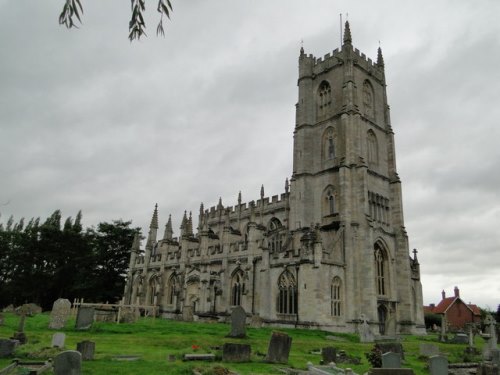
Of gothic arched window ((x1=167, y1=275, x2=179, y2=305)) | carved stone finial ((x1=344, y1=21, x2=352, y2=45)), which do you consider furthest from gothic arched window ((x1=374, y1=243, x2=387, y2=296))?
gothic arched window ((x1=167, y1=275, x2=179, y2=305))

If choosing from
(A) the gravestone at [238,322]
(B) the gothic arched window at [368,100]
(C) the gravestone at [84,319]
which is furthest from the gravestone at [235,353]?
(B) the gothic arched window at [368,100]

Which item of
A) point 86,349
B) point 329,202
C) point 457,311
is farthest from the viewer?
point 457,311

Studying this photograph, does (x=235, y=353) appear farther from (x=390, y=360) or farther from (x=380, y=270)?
(x=380, y=270)

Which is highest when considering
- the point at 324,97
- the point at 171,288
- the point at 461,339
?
the point at 324,97

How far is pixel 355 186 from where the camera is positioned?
3516 cm

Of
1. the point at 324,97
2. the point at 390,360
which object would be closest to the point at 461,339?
the point at 390,360

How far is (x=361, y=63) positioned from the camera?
41625mm

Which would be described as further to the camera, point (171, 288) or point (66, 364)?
point (171, 288)

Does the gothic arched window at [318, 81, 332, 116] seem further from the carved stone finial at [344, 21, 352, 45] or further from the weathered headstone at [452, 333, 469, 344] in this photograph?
the weathered headstone at [452, 333, 469, 344]

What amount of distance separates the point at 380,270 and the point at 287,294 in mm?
9815

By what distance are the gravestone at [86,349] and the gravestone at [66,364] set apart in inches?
176

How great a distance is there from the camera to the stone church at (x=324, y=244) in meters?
31.3

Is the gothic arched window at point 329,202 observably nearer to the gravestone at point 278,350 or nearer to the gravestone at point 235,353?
the gravestone at point 278,350

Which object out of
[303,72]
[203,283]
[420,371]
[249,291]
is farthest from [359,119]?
[420,371]
